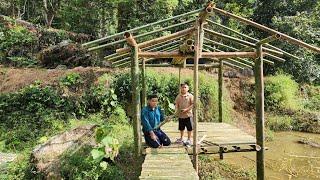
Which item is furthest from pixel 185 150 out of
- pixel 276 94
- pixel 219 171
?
pixel 276 94

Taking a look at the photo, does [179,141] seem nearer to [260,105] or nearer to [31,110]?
[260,105]

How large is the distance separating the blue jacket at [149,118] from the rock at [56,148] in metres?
1.71

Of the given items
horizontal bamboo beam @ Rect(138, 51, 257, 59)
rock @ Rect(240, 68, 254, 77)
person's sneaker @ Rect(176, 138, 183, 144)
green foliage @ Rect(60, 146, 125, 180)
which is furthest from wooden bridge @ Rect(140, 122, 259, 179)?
rock @ Rect(240, 68, 254, 77)

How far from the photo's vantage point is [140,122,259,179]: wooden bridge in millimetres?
6998

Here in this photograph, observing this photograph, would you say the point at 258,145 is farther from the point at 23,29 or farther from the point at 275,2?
the point at 23,29

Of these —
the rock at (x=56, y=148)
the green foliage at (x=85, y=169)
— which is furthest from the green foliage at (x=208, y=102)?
the green foliage at (x=85, y=169)

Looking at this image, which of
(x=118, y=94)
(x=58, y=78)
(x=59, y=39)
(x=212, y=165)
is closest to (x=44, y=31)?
(x=59, y=39)

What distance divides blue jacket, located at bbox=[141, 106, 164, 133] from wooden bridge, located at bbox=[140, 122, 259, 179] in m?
0.43

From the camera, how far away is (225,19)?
2120 centimetres

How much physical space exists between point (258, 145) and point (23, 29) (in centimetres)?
1478

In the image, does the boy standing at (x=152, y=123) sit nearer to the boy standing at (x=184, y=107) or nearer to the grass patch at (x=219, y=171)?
the boy standing at (x=184, y=107)

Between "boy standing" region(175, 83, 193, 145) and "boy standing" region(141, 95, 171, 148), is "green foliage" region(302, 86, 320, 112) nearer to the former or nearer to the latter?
"boy standing" region(175, 83, 193, 145)

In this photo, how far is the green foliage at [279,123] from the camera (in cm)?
1692

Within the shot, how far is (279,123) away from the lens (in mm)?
17000
